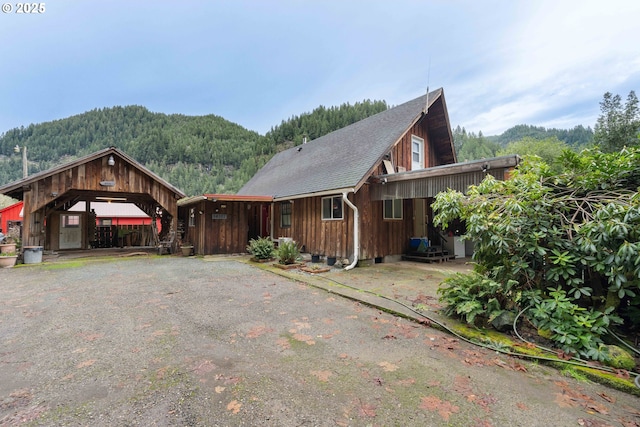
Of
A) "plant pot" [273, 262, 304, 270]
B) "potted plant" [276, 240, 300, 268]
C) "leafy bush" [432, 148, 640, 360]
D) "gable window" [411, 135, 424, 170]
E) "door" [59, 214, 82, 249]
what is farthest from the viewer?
"door" [59, 214, 82, 249]

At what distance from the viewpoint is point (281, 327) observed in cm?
394

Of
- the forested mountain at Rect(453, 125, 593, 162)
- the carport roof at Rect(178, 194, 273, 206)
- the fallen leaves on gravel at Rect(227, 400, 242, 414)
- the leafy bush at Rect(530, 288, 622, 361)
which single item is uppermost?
the forested mountain at Rect(453, 125, 593, 162)

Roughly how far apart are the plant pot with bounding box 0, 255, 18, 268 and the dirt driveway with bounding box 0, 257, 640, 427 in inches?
241

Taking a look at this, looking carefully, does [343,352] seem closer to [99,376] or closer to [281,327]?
[281,327]

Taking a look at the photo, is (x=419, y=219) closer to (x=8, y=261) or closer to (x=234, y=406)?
(x=234, y=406)

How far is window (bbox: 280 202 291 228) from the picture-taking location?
1214cm

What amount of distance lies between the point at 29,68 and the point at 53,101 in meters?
53.7

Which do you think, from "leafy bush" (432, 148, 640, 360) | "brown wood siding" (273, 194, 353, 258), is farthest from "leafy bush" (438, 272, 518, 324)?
"brown wood siding" (273, 194, 353, 258)

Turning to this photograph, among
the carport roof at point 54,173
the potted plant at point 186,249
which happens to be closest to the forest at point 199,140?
the potted plant at point 186,249

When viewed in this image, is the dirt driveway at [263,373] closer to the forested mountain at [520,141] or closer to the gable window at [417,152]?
the gable window at [417,152]

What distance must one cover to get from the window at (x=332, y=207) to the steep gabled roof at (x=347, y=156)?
582 millimetres

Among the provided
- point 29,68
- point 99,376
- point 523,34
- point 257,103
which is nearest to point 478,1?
point 523,34

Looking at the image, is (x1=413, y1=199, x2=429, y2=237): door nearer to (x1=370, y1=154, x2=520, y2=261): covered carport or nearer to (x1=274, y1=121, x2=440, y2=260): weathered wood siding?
(x1=370, y1=154, x2=520, y2=261): covered carport

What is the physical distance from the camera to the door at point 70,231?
14688 mm
